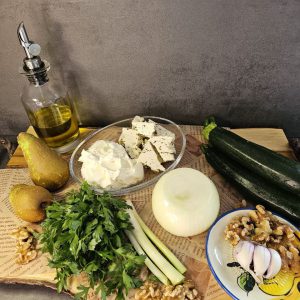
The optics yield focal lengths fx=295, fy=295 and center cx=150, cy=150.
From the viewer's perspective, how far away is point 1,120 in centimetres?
111

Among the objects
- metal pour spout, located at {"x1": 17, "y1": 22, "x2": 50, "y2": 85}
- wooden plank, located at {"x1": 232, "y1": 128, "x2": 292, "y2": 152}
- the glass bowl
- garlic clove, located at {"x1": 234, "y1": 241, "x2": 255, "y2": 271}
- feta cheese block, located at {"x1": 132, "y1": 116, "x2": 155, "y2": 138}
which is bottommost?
wooden plank, located at {"x1": 232, "y1": 128, "x2": 292, "y2": 152}

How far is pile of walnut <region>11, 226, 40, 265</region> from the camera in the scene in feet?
2.32

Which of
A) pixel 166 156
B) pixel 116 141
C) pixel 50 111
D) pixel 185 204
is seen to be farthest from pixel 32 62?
pixel 185 204

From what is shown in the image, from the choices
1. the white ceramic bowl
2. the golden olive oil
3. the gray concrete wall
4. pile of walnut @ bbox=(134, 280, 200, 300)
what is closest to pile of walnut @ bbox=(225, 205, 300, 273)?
the white ceramic bowl

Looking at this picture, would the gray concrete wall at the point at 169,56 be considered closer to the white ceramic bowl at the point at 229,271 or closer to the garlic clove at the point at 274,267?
the white ceramic bowl at the point at 229,271

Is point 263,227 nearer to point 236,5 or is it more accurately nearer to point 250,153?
point 250,153

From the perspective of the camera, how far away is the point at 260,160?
773 mm

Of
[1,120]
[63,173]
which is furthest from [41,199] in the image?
[1,120]

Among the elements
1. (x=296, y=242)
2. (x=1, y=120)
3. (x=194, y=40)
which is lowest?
(x=296, y=242)

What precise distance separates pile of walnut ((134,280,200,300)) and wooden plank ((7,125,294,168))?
0.53 m

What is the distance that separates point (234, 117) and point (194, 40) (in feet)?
1.02

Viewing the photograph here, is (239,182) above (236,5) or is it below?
Answer: below

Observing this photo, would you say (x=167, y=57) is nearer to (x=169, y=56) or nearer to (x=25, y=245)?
(x=169, y=56)

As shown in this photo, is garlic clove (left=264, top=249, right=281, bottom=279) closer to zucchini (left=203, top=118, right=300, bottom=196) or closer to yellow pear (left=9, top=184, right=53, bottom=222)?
zucchini (left=203, top=118, right=300, bottom=196)
